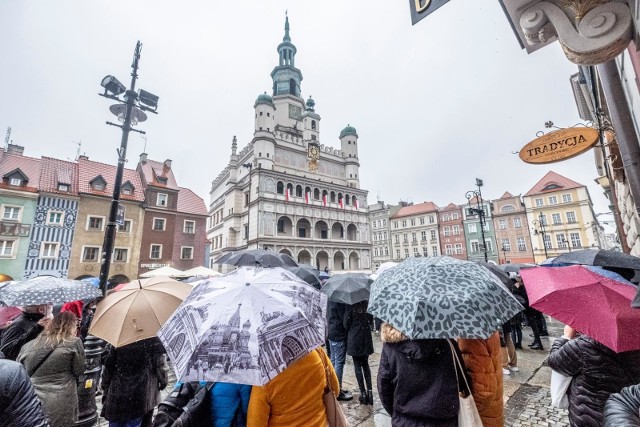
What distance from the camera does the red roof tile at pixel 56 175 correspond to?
2288 centimetres

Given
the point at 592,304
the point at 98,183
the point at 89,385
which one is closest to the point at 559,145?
the point at 592,304

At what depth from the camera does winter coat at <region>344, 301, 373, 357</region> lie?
4.95 m

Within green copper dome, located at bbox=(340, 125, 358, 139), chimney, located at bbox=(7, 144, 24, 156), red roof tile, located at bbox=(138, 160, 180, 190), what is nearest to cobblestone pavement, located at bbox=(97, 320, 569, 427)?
red roof tile, located at bbox=(138, 160, 180, 190)

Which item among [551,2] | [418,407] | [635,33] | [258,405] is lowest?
[418,407]

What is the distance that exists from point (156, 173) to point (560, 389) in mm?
32811

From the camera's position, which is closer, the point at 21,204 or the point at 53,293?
the point at 53,293

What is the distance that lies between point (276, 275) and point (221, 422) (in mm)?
1088

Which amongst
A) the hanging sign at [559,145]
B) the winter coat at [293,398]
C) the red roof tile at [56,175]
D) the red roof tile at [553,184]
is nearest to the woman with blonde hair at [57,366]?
the winter coat at [293,398]

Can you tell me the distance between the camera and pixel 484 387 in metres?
2.38

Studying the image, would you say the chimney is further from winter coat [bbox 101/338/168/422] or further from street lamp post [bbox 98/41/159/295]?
winter coat [bbox 101/338/168/422]

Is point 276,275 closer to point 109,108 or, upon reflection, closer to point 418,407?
point 418,407

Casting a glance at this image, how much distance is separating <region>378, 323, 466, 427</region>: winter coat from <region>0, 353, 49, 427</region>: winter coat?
8.97 feet

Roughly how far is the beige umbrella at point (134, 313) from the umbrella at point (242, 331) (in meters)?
1.41

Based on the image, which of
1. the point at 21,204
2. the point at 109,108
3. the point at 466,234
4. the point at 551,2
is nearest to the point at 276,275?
the point at 551,2
